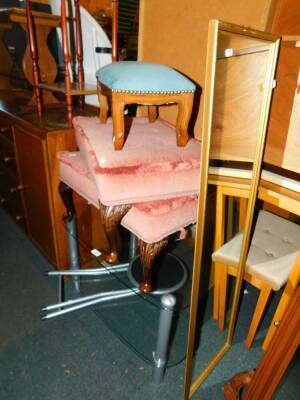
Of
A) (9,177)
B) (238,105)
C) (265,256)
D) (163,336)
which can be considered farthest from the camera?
(9,177)

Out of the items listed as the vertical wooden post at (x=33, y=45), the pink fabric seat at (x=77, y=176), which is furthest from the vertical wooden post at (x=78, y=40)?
the pink fabric seat at (x=77, y=176)

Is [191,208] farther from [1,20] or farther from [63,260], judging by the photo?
[1,20]

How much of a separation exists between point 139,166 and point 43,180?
2.20ft

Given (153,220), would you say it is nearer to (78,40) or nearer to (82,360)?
(82,360)

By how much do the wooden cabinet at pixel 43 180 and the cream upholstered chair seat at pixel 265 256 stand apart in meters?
0.68

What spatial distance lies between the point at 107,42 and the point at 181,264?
4.21 ft

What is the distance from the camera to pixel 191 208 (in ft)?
3.11

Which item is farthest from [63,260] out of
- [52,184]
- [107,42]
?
[107,42]

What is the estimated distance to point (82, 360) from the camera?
1179mm

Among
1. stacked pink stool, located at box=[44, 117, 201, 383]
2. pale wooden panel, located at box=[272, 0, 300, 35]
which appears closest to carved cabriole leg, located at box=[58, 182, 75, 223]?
stacked pink stool, located at box=[44, 117, 201, 383]

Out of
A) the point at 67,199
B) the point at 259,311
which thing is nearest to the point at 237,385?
the point at 259,311

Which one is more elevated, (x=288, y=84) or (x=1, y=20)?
(x=1, y=20)

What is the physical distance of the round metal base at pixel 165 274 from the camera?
107 cm

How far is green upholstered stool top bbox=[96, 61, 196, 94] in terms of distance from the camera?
2.78 feet
